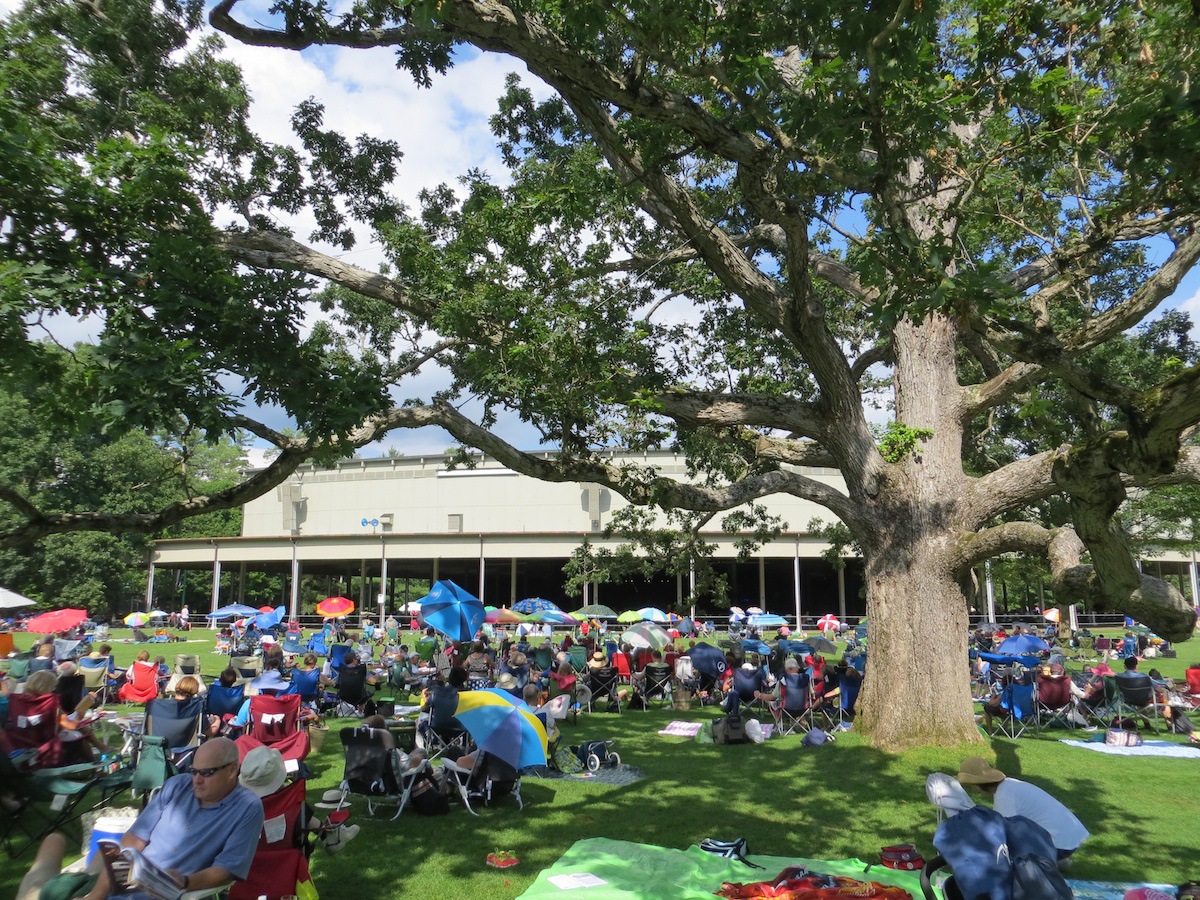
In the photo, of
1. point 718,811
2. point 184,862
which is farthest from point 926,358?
point 184,862

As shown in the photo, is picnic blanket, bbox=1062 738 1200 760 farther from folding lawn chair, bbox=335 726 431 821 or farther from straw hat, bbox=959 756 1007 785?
folding lawn chair, bbox=335 726 431 821

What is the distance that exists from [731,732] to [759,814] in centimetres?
371

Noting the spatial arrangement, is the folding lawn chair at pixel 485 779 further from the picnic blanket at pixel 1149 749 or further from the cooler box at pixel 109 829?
the picnic blanket at pixel 1149 749

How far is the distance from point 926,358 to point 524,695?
719 cm

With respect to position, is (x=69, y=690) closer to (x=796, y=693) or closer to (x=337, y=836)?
(x=337, y=836)

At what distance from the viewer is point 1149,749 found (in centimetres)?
1097

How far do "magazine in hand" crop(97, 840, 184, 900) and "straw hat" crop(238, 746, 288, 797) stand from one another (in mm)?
880

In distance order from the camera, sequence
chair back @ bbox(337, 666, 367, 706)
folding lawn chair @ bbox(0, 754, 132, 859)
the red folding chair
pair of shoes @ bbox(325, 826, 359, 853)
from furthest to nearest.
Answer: chair back @ bbox(337, 666, 367, 706)
the red folding chair
pair of shoes @ bbox(325, 826, 359, 853)
folding lawn chair @ bbox(0, 754, 132, 859)

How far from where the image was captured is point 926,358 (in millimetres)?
11234

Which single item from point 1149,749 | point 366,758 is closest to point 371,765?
point 366,758

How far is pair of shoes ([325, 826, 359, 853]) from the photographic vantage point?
216 inches

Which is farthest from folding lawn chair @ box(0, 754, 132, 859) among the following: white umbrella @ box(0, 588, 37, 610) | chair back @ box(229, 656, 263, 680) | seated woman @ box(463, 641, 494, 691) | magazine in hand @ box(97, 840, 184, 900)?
white umbrella @ box(0, 588, 37, 610)

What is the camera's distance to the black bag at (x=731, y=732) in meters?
11.3

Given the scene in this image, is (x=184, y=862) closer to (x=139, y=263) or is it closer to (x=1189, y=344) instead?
(x=139, y=263)
